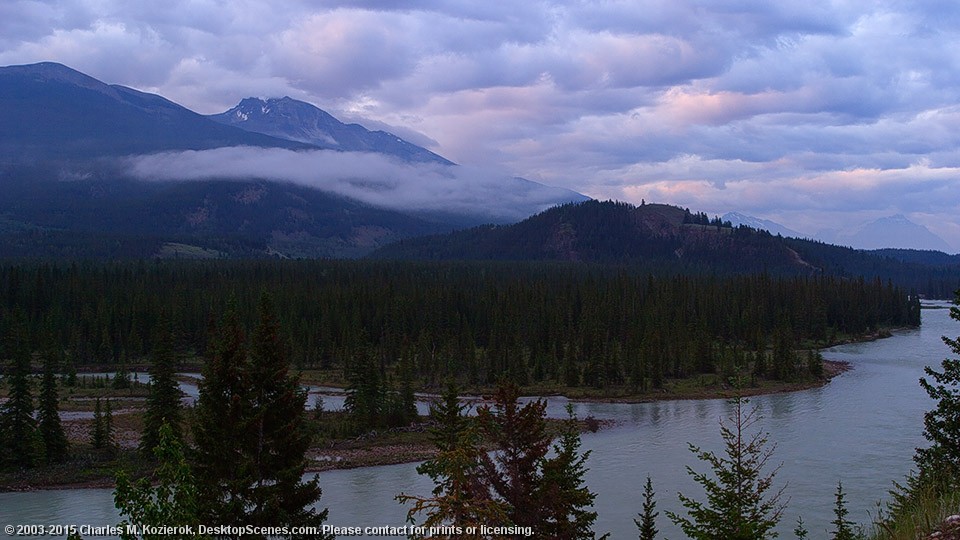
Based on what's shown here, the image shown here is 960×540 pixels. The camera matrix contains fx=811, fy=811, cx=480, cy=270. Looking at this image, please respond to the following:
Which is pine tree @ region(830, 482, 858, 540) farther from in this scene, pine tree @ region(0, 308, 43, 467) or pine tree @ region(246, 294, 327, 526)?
pine tree @ region(0, 308, 43, 467)

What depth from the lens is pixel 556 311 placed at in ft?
415

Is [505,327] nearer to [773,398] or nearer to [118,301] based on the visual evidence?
[773,398]

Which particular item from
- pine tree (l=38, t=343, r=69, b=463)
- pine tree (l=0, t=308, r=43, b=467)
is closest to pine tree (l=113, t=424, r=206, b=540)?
pine tree (l=0, t=308, r=43, b=467)

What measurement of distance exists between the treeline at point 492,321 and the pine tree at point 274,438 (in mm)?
72379

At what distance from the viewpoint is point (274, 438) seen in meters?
22.5

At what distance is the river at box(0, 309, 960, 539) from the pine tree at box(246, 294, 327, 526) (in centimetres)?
1979

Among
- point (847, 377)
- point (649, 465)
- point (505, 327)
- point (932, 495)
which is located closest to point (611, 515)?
point (649, 465)

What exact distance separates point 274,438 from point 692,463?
127 feet

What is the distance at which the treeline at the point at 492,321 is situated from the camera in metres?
103

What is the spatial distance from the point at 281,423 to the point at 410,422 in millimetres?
49459

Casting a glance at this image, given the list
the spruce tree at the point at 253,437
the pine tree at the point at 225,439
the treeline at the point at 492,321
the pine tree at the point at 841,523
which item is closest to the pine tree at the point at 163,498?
the pine tree at the point at 225,439

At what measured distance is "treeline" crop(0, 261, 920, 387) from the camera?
103 m

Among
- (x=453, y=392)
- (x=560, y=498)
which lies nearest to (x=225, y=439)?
(x=560, y=498)

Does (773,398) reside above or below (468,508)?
below
